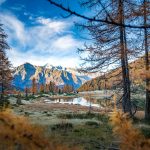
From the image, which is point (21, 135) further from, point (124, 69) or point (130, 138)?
point (124, 69)

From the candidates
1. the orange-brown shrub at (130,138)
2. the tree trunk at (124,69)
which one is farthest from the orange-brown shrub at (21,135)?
the tree trunk at (124,69)

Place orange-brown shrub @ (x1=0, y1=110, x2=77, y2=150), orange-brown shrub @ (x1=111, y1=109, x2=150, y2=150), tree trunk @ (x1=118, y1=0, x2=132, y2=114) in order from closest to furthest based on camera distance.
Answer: orange-brown shrub @ (x1=0, y1=110, x2=77, y2=150) < orange-brown shrub @ (x1=111, y1=109, x2=150, y2=150) < tree trunk @ (x1=118, y1=0, x2=132, y2=114)

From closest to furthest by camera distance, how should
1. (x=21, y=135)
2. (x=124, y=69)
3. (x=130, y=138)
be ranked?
(x=21, y=135), (x=130, y=138), (x=124, y=69)

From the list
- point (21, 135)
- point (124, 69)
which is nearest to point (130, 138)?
point (21, 135)

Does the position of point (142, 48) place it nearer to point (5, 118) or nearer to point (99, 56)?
point (99, 56)

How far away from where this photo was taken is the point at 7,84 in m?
52.9

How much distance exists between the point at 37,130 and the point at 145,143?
87 centimetres

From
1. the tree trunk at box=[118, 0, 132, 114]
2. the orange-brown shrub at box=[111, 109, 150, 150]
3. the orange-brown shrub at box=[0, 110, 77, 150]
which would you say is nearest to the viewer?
the orange-brown shrub at box=[0, 110, 77, 150]

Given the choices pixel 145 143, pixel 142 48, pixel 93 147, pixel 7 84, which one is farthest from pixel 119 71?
pixel 7 84

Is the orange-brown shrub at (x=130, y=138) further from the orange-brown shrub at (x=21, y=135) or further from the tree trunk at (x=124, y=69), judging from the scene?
the tree trunk at (x=124, y=69)

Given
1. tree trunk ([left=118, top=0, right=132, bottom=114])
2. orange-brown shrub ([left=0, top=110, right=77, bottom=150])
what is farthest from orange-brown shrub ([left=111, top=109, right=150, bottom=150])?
tree trunk ([left=118, top=0, right=132, bottom=114])

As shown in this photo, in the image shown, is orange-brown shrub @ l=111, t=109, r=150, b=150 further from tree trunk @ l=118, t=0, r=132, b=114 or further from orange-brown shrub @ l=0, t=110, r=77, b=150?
tree trunk @ l=118, t=0, r=132, b=114

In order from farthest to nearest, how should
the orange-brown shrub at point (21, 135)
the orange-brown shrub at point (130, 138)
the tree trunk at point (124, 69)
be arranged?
the tree trunk at point (124, 69), the orange-brown shrub at point (130, 138), the orange-brown shrub at point (21, 135)

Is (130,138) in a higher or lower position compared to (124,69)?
lower
